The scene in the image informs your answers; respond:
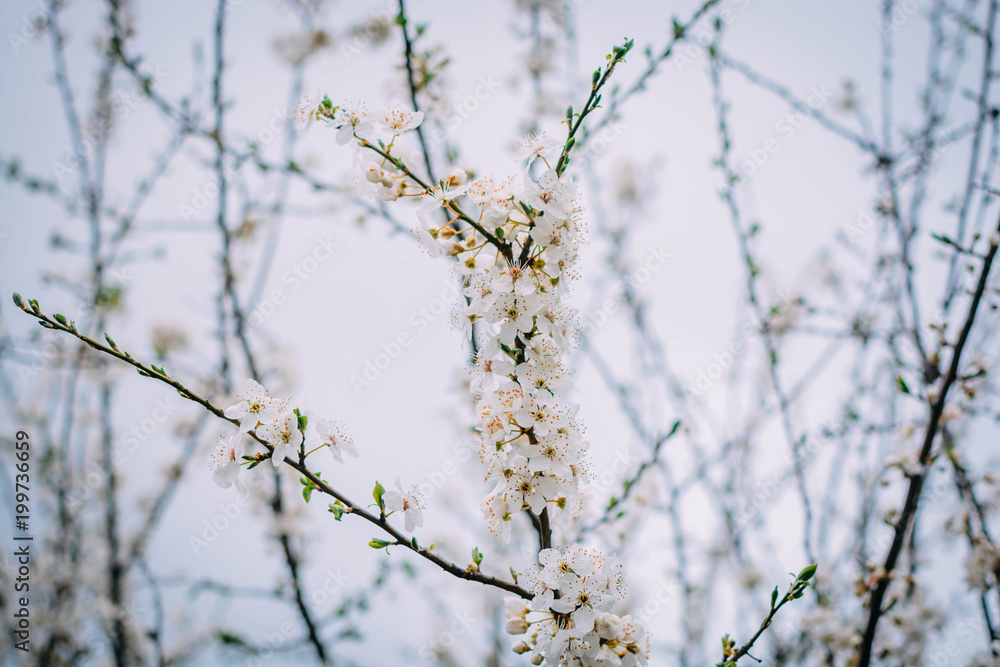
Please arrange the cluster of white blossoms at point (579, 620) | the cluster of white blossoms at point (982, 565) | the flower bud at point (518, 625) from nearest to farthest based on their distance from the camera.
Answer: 1. the cluster of white blossoms at point (579, 620)
2. the flower bud at point (518, 625)
3. the cluster of white blossoms at point (982, 565)

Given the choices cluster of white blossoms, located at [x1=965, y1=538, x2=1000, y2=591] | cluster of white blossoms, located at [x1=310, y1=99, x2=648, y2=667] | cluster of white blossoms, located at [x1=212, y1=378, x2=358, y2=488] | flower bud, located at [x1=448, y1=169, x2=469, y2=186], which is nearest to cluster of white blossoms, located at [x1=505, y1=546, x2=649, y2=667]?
cluster of white blossoms, located at [x1=310, y1=99, x2=648, y2=667]

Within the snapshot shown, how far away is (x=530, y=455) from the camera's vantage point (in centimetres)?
139

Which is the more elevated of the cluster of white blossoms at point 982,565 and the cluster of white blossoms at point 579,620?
the cluster of white blossoms at point 982,565

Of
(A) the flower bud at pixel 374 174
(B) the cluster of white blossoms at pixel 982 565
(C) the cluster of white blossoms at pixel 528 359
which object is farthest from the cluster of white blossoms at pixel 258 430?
(B) the cluster of white blossoms at pixel 982 565

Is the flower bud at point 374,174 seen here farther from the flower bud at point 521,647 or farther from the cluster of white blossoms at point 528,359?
the flower bud at point 521,647

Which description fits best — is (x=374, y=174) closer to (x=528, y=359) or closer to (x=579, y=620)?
(x=528, y=359)

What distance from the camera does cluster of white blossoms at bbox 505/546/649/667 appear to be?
130 cm

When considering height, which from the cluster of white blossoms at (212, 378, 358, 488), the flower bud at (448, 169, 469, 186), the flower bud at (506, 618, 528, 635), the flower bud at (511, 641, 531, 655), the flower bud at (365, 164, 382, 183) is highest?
the flower bud at (448, 169, 469, 186)

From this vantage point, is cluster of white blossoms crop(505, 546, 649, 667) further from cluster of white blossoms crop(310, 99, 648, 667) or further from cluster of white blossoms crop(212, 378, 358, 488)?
cluster of white blossoms crop(212, 378, 358, 488)

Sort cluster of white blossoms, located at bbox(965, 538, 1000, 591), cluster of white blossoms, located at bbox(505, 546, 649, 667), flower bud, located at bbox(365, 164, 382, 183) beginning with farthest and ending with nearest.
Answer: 1. cluster of white blossoms, located at bbox(965, 538, 1000, 591)
2. flower bud, located at bbox(365, 164, 382, 183)
3. cluster of white blossoms, located at bbox(505, 546, 649, 667)

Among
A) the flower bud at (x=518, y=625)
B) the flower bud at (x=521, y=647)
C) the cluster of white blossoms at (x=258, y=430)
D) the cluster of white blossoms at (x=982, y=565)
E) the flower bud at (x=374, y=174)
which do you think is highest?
the flower bud at (x=374, y=174)

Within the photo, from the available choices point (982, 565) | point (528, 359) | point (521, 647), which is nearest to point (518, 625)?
point (521, 647)

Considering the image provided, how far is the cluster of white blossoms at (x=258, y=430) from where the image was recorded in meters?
1.39

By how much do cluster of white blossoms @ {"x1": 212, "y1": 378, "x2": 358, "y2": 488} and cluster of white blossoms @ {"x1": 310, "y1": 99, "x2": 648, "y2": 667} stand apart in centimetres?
32
